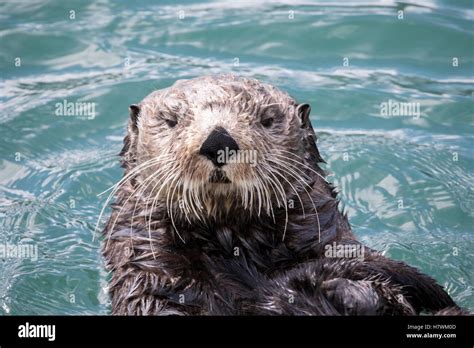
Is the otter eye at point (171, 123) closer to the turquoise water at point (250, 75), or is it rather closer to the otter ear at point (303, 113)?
the otter ear at point (303, 113)

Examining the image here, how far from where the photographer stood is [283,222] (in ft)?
18.0

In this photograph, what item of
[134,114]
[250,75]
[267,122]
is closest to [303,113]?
[267,122]

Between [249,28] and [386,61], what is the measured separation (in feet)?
4.84

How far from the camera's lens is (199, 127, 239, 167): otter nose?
4902 mm

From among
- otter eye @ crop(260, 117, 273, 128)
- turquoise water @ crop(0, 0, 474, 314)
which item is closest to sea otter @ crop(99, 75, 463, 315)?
otter eye @ crop(260, 117, 273, 128)

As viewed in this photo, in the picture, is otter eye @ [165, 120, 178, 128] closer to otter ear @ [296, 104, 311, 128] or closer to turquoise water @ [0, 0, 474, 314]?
otter ear @ [296, 104, 311, 128]

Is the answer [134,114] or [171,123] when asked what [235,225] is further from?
[134,114]

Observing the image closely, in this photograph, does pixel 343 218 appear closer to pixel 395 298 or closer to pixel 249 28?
pixel 395 298

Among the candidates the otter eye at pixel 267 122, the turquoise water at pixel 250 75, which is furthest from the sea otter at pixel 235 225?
the turquoise water at pixel 250 75

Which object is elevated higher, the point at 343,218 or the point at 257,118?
the point at 257,118

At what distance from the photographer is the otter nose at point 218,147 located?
4902 millimetres

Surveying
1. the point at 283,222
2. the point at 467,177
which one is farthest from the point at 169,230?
the point at 467,177

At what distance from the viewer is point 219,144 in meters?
4.91

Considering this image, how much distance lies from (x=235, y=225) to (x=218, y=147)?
680mm
